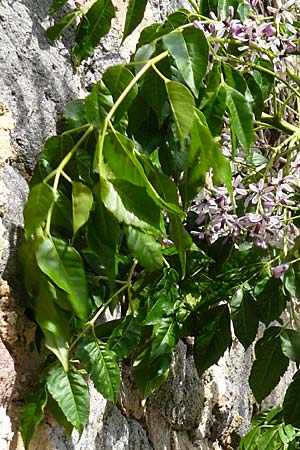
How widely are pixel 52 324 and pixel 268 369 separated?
0.45 metres

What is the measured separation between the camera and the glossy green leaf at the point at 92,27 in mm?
1239

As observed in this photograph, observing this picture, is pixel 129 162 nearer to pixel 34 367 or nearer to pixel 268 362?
Answer: pixel 34 367

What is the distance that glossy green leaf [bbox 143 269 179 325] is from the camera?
119 cm

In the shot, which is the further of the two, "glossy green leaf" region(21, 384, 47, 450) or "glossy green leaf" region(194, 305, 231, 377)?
"glossy green leaf" region(194, 305, 231, 377)

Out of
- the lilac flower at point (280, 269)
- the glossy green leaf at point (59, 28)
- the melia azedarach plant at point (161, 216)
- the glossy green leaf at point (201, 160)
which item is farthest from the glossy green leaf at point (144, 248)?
the glossy green leaf at point (59, 28)

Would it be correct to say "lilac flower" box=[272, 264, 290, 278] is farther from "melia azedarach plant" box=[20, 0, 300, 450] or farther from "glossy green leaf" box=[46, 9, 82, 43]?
"glossy green leaf" box=[46, 9, 82, 43]

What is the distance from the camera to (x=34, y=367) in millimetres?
1118

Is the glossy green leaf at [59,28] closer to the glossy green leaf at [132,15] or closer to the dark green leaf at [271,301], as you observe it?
the glossy green leaf at [132,15]

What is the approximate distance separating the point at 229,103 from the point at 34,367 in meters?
0.43

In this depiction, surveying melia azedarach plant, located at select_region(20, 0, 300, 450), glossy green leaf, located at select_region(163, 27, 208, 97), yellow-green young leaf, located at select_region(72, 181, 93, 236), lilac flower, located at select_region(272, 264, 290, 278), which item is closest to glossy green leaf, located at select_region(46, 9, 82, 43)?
melia azedarach plant, located at select_region(20, 0, 300, 450)

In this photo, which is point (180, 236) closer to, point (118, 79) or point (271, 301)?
point (118, 79)

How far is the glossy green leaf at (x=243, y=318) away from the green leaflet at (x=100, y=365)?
11.6 inches

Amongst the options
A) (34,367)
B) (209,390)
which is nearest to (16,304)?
(34,367)

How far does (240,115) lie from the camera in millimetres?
1075
